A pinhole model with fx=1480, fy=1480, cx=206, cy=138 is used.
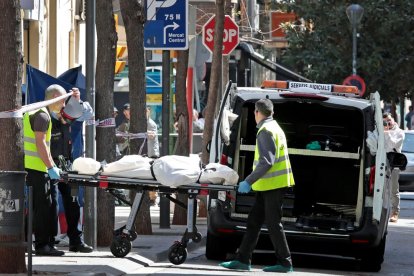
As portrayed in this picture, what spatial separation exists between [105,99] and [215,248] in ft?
6.56

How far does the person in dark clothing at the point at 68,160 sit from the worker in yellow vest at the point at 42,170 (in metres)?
0.21

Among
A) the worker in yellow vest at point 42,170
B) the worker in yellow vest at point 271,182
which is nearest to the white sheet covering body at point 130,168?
the worker in yellow vest at point 42,170

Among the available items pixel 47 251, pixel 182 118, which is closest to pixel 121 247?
pixel 47 251

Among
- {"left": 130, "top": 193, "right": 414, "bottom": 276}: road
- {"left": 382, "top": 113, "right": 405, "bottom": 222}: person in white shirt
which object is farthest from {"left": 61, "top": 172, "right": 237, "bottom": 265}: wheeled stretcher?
{"left": 382, "top": 113, "right": 405, "bottom": 222}: person in white shirt

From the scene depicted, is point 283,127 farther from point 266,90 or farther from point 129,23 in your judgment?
point 129,23

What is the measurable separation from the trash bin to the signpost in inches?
264

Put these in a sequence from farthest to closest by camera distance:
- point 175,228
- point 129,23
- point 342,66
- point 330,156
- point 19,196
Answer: point 342,66 < point 175,228 < point 129,23 < point 330,156 < point 19,196

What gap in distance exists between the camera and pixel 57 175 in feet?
46.2

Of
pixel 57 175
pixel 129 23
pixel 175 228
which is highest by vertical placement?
pixel 129 23

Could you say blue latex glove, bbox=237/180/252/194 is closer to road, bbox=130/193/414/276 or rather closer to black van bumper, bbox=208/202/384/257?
road, bbox=130/193/414/276

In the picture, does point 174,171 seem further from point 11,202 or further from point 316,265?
point 316,265

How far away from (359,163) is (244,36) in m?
24.1

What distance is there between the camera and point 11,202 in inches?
483

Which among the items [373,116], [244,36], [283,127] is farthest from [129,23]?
[244,36]
